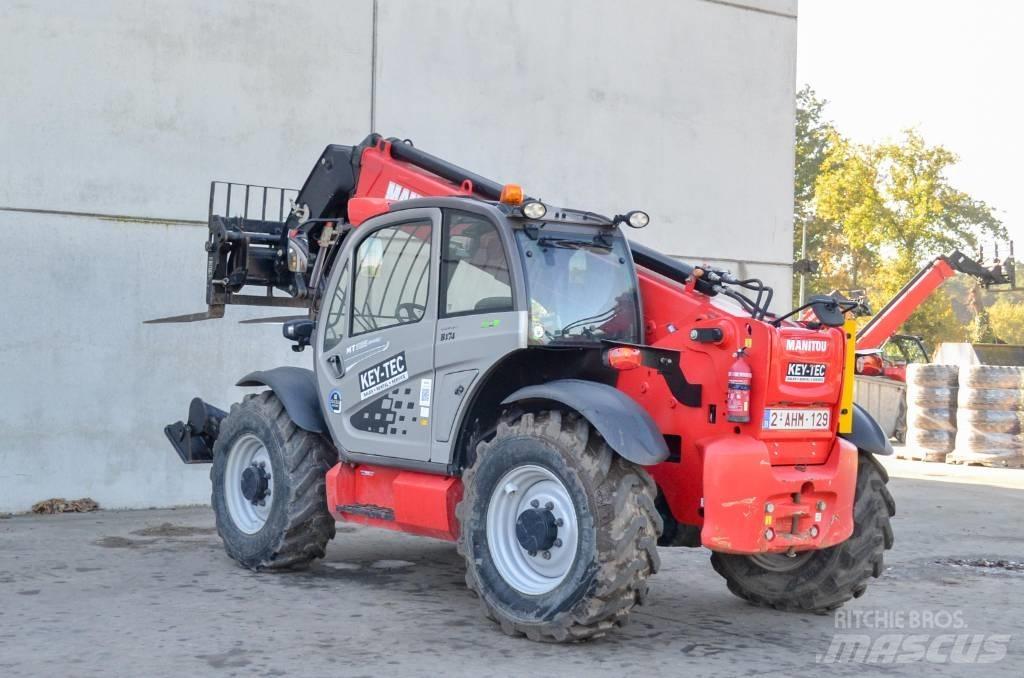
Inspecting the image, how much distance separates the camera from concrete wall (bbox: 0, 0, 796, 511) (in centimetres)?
1055

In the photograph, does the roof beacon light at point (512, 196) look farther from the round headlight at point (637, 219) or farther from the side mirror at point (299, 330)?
the side mirror at point (299, 330)

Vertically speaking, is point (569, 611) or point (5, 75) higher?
point (5, 75)

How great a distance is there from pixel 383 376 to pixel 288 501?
111cm

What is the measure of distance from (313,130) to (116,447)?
3.37 meters

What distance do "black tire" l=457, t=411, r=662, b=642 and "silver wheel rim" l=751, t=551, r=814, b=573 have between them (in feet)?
4.56

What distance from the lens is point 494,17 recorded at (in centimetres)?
1265

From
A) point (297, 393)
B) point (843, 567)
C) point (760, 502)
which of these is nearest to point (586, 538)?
point (760, 502)

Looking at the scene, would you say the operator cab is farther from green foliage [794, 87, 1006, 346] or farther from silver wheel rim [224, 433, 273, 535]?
green foliage [794, 87, 1006, 346]

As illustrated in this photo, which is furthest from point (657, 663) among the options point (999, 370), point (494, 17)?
point (999, 370)

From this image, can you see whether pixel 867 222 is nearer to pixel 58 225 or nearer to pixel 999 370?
pixel 999 370

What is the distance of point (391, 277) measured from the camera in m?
7.66

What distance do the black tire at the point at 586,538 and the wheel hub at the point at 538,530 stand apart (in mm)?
192

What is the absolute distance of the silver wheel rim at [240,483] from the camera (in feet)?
27.5

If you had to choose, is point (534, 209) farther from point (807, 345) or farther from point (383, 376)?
point (807, 345)
